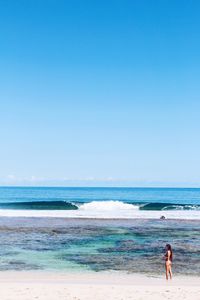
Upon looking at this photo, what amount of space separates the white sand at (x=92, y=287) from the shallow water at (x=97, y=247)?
65.2 inches

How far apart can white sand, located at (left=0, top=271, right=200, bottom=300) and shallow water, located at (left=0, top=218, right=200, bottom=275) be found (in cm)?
166

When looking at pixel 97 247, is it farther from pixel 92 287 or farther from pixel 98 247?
pixel 92 287

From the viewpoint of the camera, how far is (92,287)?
16.1 metres

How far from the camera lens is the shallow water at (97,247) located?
2131 cm

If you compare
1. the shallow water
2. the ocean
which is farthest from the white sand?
the shallow water

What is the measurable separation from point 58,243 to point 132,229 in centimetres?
1025

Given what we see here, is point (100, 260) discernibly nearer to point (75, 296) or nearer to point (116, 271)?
point (116, 271)

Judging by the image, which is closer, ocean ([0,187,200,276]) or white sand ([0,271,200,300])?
white sand ([0,271,200,300])

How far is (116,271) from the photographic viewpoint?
20.0 metres

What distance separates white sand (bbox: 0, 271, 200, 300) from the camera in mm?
14898

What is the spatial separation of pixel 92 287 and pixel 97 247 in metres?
11.0

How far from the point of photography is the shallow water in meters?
21.3

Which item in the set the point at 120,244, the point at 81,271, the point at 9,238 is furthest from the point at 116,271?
the point at 9,238

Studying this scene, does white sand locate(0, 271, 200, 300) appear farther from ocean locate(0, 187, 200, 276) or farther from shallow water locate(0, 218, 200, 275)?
shallow water locate(0, 218, 200, 275)
